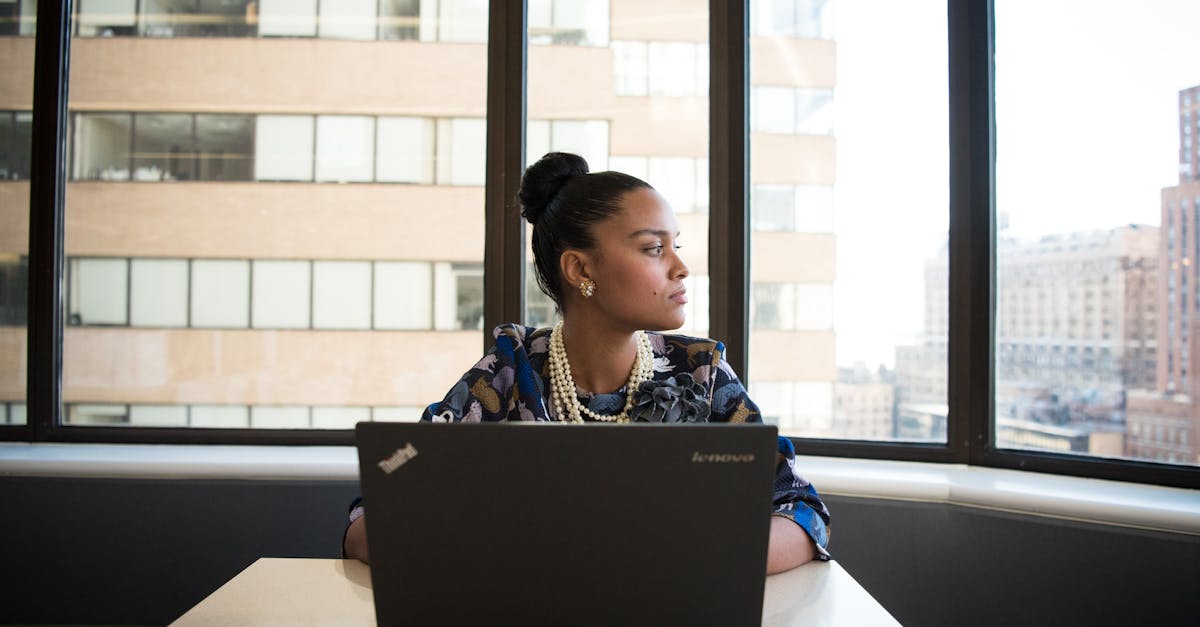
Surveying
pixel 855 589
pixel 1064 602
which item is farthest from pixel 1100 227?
pixel 855 589

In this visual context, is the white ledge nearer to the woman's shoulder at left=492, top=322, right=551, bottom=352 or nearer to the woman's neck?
the woman's shoulder at left=492, top=322, right=551, bottom=352

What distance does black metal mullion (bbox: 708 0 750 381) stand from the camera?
2559 mm

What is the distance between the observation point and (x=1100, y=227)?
2.10 metres

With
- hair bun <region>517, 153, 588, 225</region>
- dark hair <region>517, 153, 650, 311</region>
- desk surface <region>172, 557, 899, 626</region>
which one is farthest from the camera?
hair bun <region>517, 153, 588, 225</region>

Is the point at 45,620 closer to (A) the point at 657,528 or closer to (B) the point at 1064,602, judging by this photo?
(A) the point at 657,528

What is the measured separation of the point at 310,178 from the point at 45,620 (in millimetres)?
1612

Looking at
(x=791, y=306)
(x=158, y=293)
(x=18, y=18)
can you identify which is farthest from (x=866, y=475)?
(x=18, y=18)

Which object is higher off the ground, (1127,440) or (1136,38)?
(1136,38)

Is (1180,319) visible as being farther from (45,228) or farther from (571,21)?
(45,228)

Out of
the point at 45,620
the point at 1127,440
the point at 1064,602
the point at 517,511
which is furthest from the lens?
the point at 45,620

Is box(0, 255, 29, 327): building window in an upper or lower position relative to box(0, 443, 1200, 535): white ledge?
upper

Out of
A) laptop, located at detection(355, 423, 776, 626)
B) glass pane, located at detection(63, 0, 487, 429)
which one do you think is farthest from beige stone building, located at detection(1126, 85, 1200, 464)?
glass pane, located at detection(63, 0, 487, 429)

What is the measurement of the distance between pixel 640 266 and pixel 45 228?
237cm

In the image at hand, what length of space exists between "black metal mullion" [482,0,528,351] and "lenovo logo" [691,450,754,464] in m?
1.98
